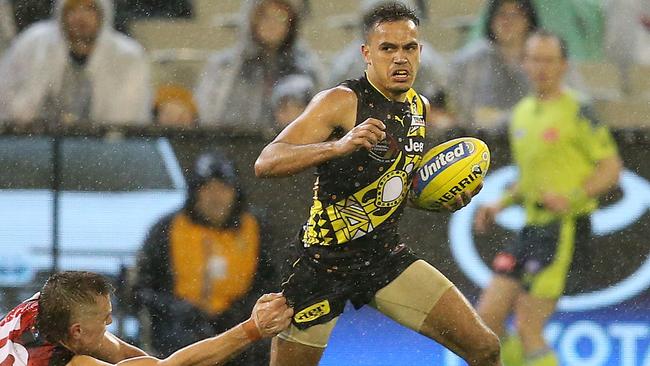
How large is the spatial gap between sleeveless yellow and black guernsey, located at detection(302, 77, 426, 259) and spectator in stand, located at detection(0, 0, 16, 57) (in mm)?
2996

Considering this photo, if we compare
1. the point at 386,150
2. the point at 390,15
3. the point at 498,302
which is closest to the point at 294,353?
the point at 386,150

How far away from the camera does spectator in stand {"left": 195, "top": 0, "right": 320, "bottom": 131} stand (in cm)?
761

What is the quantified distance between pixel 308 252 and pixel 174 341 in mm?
1748

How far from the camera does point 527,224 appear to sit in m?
7.38

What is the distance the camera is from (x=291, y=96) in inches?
297

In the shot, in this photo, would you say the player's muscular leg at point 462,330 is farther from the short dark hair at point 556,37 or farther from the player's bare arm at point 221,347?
the short dark hair at point 556,37

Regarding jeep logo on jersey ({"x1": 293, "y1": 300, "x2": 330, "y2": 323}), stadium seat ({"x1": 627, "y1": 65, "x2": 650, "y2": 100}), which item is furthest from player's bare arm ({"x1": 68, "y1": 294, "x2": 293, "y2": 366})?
stadium seat ({"x1": 627, "y1": 65, "x2": 650, "y2": 100})

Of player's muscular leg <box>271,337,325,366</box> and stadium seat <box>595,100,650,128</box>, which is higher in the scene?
stadium seat <box>595,100,650,128</box>

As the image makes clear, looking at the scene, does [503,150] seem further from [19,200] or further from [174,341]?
[19,200]

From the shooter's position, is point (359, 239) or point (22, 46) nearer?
point (359, 239)

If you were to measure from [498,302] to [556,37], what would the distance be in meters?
1.53

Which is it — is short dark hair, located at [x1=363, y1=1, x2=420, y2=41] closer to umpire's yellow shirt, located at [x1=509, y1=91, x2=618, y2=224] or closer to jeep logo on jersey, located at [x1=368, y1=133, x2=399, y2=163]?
jeep logo on jersey, located at [x1=368, y1=133, x2=399, y2=163]

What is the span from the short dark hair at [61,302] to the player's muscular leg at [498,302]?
2735 millimetres

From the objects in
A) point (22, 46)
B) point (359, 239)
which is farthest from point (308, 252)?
point (22, 46)
